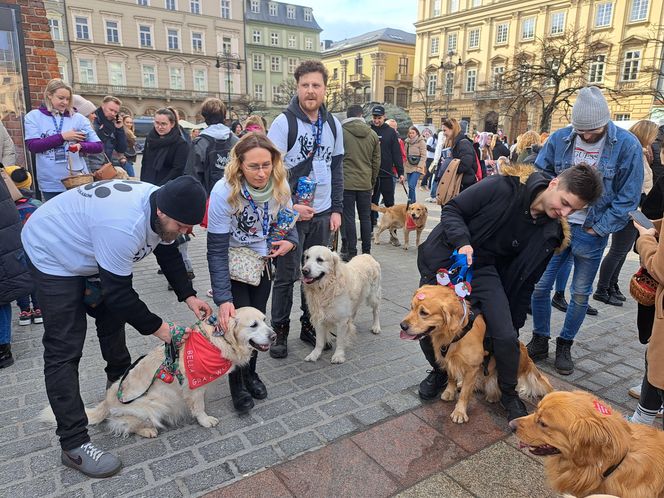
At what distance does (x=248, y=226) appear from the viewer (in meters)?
3.31

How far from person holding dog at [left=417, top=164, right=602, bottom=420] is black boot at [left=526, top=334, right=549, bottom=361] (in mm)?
1050

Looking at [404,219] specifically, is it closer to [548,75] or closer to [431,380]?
[431,380]

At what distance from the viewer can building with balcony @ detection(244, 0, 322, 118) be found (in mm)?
68062

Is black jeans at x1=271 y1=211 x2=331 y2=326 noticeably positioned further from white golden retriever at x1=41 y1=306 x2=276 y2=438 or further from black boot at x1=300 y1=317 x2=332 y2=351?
white golden retriever at x1=41 y1=306 x2=276 y2=438

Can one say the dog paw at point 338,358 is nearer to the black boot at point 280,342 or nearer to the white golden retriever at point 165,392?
the black boot at point 280,342

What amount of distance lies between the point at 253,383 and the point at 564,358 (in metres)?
2.94

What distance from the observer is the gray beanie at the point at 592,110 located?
3674 mm

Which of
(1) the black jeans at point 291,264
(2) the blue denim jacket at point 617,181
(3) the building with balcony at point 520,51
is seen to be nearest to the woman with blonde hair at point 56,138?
(1) the black jeans at point 291,264

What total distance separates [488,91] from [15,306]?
57.4 m

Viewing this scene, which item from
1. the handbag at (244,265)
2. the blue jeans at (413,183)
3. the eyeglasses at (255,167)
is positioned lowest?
the blue jeans at (413,183)

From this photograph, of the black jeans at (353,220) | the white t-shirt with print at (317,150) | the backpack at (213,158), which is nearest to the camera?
the white t-shirt with print at (317,150)

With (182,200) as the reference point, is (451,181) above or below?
below

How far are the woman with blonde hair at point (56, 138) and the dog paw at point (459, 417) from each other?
17.0 feet

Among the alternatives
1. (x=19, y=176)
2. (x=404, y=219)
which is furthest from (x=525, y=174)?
(x=404, y=219)
